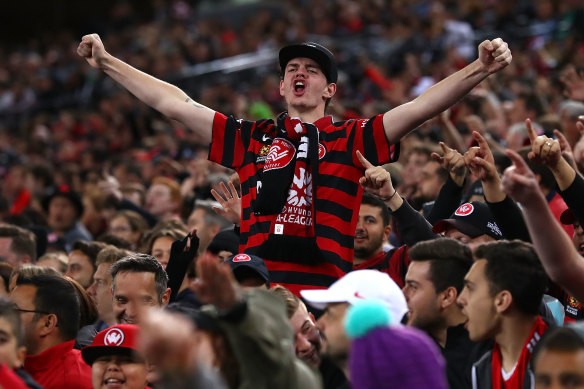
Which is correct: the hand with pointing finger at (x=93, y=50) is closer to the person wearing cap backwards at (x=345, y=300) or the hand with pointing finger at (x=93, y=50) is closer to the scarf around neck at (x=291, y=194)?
the scarf around neck at (x=291, y=194)

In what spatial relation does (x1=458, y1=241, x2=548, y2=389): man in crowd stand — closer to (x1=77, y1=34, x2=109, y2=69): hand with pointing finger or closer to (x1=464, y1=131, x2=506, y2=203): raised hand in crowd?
(x1=464, y1=131, x2=506, y2=203): raised hand in crowd

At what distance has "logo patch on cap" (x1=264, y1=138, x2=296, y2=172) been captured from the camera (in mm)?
4836

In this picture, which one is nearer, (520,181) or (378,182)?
(520,181)

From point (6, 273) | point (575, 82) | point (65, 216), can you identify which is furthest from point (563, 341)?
point (65, 216)

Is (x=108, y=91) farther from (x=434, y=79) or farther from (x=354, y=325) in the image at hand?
(x=354, y=325)

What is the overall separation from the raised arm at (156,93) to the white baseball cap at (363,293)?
171 centimetres

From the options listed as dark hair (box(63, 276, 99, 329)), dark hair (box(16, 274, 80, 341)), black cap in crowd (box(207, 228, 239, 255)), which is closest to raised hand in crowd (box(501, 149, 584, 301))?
dark hair (box(16, 274, 80, 341))

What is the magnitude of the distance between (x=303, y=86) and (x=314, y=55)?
0.17m

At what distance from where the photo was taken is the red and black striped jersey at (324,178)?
4.82 m

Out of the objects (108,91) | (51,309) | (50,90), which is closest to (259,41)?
(108,91)

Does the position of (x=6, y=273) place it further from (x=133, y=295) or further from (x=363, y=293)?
(x=363, y=293)

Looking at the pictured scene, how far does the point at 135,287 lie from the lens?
524 centimetres

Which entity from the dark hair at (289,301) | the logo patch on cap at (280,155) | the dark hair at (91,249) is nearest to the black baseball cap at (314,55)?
the logo patch on cap at (280,155)

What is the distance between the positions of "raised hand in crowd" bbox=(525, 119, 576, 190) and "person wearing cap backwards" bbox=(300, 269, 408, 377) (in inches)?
39.7
